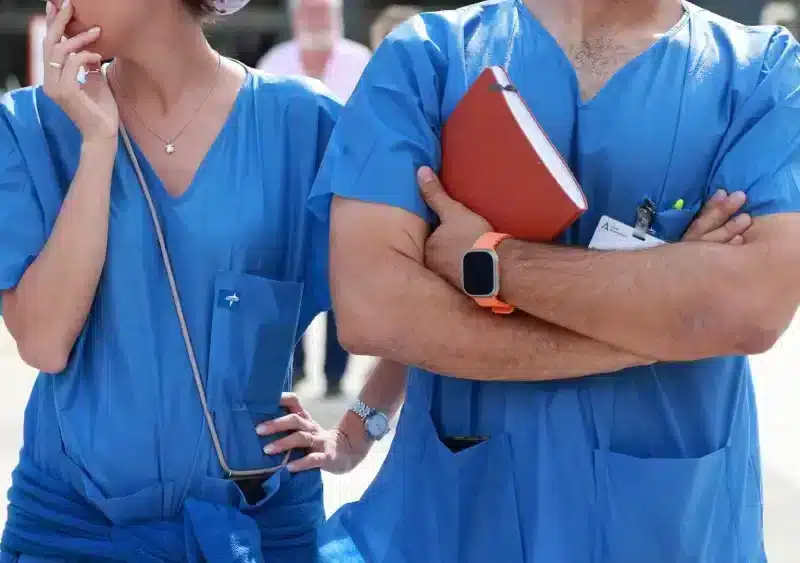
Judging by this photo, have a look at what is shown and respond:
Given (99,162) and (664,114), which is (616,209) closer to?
(664,114)

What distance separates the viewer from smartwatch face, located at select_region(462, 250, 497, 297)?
189 centimetres

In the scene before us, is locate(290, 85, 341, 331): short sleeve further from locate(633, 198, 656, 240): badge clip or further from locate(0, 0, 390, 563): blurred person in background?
locate(633, 198, 656, 240): badge clip

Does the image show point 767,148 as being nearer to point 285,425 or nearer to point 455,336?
point 455,336

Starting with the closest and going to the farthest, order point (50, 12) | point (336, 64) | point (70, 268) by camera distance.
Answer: point (70, 268) → point (50, 12) → point (336, 64)

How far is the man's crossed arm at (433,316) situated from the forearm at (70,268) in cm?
44

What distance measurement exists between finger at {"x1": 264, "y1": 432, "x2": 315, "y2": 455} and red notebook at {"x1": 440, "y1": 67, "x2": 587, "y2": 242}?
2.03 feet

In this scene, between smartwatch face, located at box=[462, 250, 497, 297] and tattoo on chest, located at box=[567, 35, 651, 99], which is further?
tattoo on chest, located at box=[567, 35, 651, 99]

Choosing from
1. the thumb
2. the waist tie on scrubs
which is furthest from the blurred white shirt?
the thumb

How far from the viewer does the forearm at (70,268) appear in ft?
7.03

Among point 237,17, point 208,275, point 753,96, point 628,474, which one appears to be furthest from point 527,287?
point 237,17

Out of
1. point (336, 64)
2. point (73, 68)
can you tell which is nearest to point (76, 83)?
point (73, 68)

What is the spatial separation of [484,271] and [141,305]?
0.66 m

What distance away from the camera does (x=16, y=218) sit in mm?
2197

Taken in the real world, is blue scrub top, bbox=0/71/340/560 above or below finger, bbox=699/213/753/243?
below
